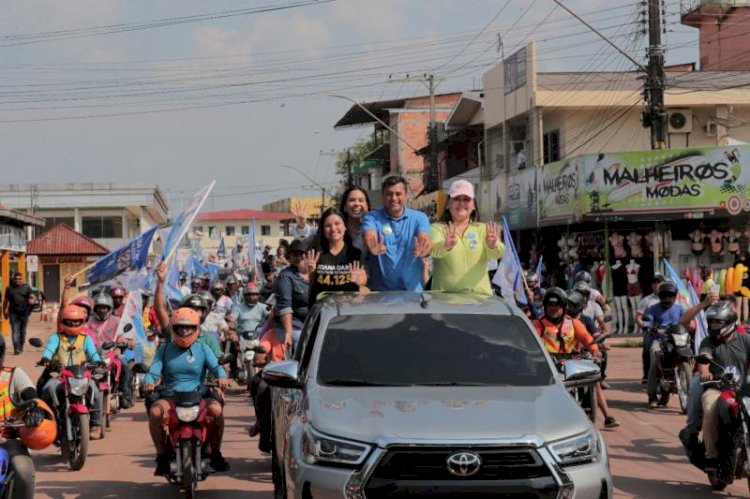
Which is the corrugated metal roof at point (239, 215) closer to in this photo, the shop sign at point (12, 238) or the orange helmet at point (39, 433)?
the shop sign at point (12, 238)

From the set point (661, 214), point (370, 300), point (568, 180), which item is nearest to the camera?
point (370, 300)

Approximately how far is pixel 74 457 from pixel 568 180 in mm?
22747

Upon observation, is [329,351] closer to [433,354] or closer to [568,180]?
[433,354]

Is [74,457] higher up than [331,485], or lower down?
lower down

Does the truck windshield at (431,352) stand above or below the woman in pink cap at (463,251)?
below

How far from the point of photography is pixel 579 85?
40.8 m

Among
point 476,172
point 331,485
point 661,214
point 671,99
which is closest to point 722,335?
point 331,485

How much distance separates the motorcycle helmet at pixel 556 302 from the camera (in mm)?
12773

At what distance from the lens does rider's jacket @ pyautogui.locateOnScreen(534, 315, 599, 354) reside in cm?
1291

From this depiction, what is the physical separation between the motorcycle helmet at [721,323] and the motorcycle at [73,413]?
5771mm

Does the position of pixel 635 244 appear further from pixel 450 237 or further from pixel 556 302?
pixel 450 237

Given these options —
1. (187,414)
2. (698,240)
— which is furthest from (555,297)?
(698,240)

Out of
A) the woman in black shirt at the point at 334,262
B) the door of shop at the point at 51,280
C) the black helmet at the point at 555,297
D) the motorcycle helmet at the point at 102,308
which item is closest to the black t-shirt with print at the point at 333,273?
the woman in black shirt at the point at 334,262

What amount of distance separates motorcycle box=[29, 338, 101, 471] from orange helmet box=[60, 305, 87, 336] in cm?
31
